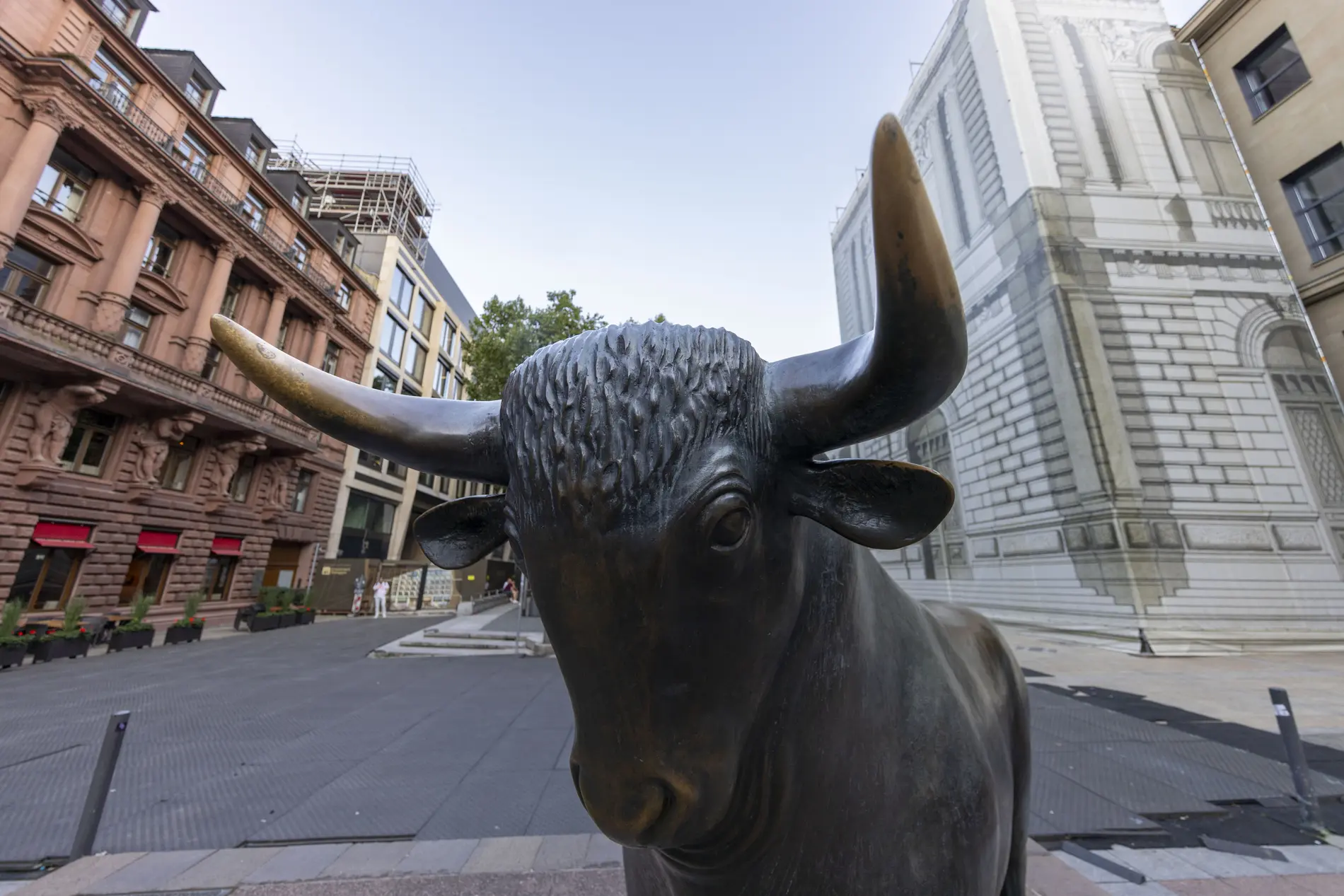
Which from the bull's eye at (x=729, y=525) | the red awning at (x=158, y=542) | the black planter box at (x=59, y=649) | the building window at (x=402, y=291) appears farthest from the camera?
the building window at (x=402, y=291)

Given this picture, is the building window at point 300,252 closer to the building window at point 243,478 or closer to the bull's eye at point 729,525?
the building window at point 243,478

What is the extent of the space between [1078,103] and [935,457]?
997cm

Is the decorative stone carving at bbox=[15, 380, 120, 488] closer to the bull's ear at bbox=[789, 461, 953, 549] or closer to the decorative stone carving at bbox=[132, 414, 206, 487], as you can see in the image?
the decorative stone carving at bbox=[132, 414, 206, 487]

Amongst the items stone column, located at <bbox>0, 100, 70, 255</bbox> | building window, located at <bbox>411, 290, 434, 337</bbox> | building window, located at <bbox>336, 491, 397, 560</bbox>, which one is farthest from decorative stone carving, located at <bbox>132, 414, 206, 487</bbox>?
building window, located at <bbox>411, 290, 434, 337</bbox>

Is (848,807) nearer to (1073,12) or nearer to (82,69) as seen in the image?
(1073,12)

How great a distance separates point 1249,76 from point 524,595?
2555 centimetres

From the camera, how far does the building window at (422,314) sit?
32156 millimetres

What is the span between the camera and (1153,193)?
42.7ft

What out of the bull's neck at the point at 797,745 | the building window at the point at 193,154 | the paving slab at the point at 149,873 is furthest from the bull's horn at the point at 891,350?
the building window at the point at 193,154

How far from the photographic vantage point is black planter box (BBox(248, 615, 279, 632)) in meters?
16.5

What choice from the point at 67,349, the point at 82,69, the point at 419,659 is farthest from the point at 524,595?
the point at 82,69

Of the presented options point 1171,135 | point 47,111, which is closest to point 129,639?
point 47,111

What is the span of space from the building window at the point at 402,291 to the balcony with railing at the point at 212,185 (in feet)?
14.9

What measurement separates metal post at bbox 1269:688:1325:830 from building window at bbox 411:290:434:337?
3573 cm
